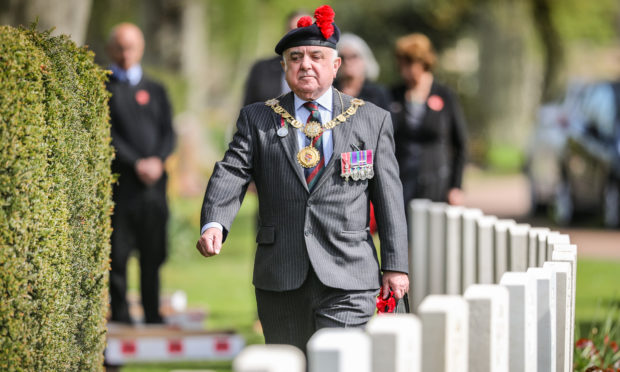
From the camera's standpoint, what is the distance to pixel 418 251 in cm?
804

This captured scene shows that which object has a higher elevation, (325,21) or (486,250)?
(325,21)

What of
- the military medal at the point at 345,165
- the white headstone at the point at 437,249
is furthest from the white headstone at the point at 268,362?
the white headstone at the point at 437,249

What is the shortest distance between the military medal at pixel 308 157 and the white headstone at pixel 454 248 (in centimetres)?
271

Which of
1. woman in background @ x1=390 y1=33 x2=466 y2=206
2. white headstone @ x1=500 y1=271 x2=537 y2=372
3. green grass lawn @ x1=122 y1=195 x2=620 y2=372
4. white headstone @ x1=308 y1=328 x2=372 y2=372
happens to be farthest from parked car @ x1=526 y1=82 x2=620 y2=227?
white headstone @ x1=308 y1=328 x2=372 y2=372

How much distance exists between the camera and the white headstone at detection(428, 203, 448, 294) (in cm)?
769

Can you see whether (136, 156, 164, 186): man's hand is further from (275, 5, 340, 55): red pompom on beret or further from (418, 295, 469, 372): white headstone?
(418, 295, 469, 372): white headstone

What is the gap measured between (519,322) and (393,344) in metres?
0.97

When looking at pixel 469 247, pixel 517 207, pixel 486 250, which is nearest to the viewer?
pixel 486 250

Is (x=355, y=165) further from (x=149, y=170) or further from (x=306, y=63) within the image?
(x=149, y=170)

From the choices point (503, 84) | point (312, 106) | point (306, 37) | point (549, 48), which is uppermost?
point (549, 48)

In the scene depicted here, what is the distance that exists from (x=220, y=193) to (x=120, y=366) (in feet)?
10.6

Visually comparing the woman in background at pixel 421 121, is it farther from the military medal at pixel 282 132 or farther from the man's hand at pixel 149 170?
the military medal at pixel 282 132

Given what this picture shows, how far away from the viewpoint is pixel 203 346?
296 inches

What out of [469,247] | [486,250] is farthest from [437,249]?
[486,250]
